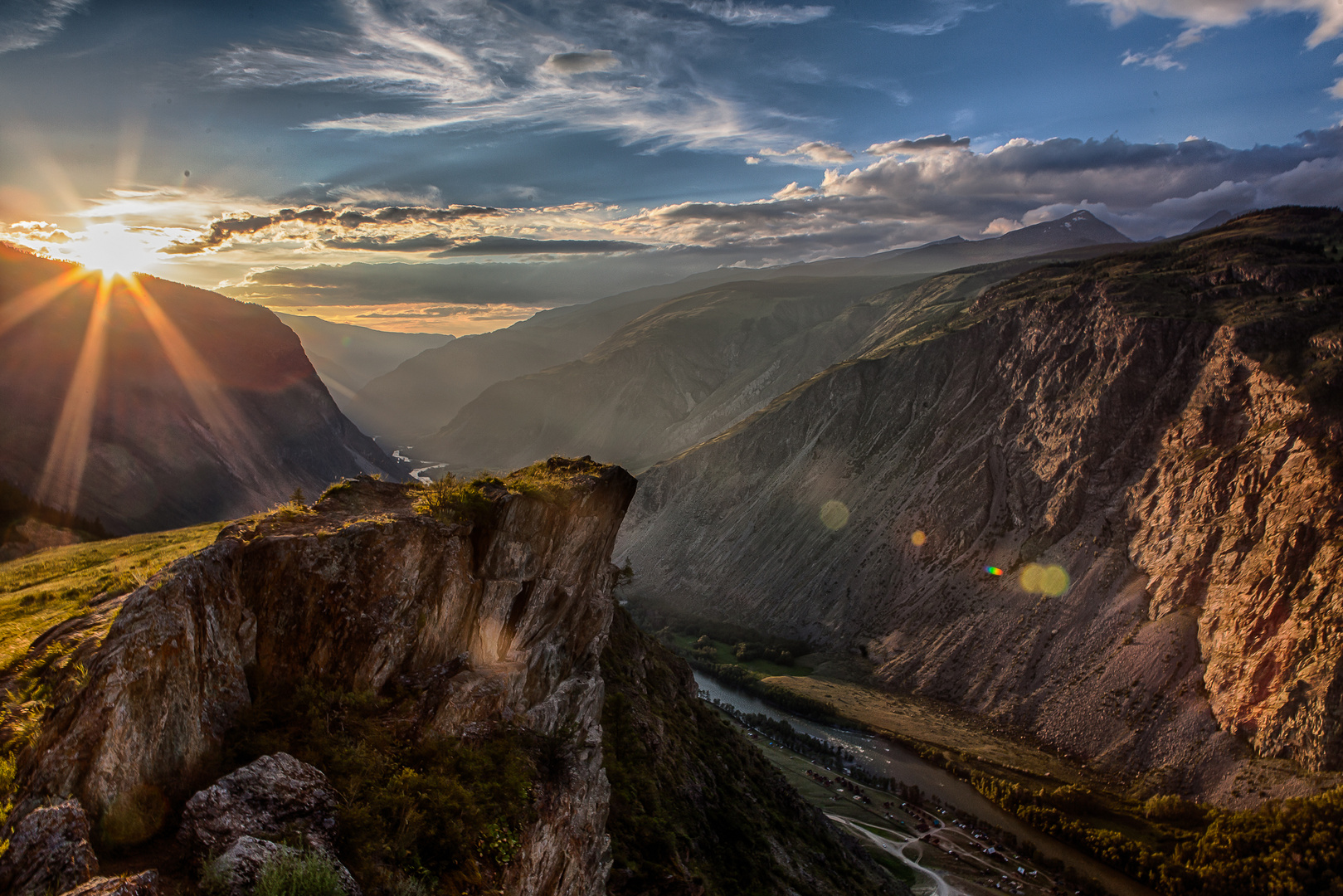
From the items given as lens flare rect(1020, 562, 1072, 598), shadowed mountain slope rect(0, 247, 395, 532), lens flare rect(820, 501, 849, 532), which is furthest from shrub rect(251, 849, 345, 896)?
lens flare rect(820, 501, 849, 532)

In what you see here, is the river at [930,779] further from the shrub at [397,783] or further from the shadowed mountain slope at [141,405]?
the shrub at [397,783]

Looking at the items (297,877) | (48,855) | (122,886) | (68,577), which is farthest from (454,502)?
(122,886)

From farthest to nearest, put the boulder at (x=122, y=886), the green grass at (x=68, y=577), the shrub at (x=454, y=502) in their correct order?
the shrub at (x=454, y=502) < the green grass at (x=68, y=577) < the boulder at (x=122, y=886)

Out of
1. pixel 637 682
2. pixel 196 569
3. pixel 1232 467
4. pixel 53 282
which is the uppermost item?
pixel 53 282

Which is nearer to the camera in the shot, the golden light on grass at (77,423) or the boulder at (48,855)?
the boulder at (48,855)

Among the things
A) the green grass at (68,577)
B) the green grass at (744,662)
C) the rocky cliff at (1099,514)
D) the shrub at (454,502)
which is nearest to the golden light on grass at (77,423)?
the green grass at (68,577)

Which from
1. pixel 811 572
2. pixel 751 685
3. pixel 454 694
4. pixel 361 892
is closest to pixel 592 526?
pixel 454 694

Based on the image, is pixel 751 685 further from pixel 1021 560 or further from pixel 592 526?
pixel 592 526
